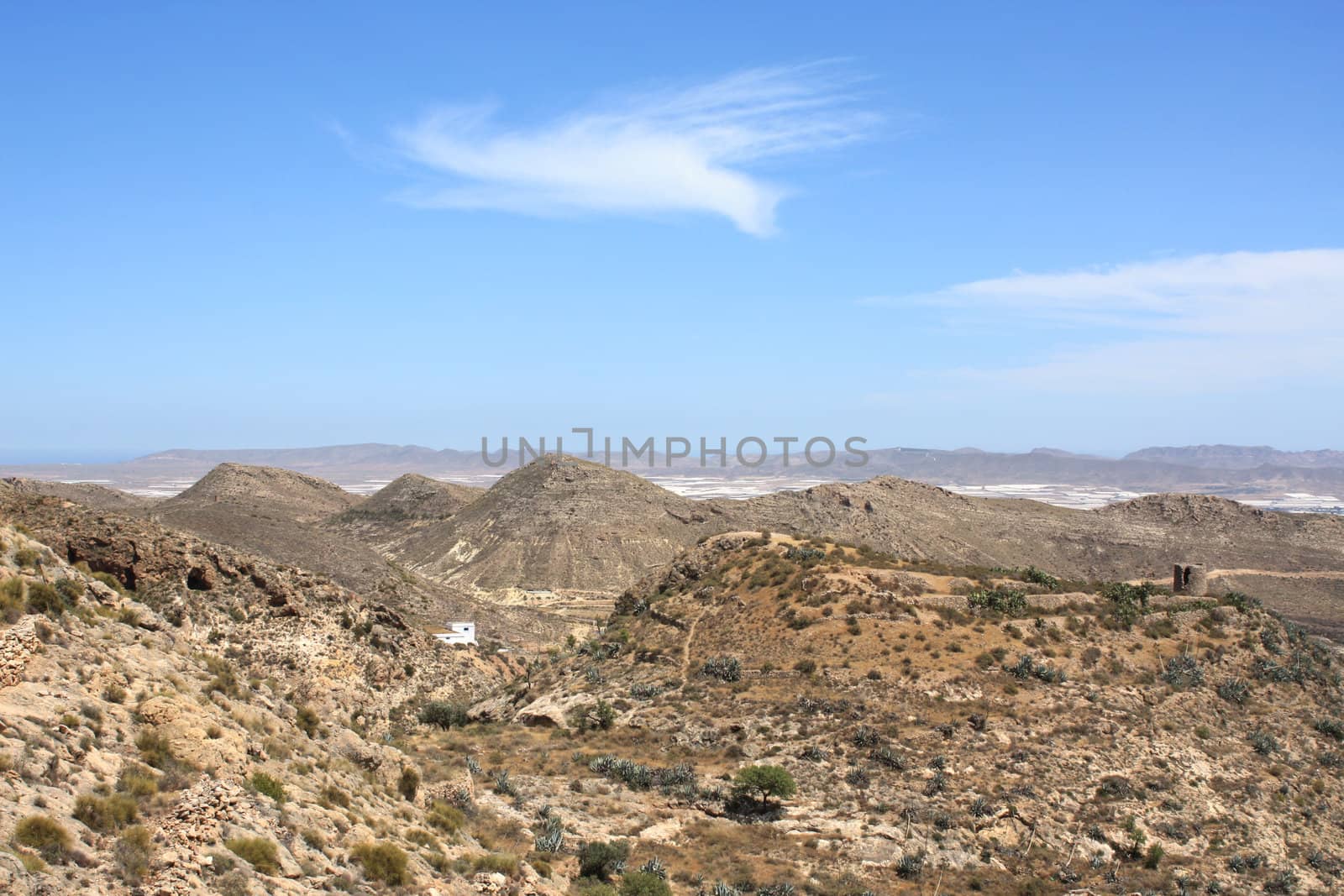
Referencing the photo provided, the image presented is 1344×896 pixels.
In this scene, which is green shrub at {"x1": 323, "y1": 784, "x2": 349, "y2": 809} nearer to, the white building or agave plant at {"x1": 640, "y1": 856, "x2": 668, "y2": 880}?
agave plant at {"x1": 640, "y1": 856, "x2": 668, "y2": 880}

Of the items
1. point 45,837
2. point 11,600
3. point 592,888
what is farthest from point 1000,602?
point 45,837

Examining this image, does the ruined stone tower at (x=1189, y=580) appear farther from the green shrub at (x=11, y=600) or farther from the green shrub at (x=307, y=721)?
the green shrub at (x=11, y=600)

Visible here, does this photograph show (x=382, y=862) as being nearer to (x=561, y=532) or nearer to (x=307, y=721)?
(x=307, y=721)

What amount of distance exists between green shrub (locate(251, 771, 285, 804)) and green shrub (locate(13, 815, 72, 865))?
286 centimetres

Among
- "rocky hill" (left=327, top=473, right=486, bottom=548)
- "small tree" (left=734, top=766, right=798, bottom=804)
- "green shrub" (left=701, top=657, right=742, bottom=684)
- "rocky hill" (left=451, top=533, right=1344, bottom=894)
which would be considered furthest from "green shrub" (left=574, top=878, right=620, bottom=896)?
"rocky hill" (left=327, top=473, right=486, bottom=548)

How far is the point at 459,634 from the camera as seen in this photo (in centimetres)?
3928

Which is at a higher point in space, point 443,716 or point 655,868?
point 655,868

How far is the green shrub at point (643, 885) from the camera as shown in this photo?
541 inches

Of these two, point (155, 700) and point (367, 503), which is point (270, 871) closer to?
point (155, 700)

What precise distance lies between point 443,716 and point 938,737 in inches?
520

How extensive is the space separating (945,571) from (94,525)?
24834 mm

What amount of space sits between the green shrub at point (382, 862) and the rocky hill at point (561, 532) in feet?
204

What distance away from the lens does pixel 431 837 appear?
12.5 metres

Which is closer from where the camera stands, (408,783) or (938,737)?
(408,783)
